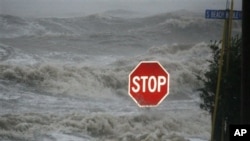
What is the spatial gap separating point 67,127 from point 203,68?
2.14 metres

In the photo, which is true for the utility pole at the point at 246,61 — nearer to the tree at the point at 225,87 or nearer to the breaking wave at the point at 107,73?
the tree at the point at 225,87

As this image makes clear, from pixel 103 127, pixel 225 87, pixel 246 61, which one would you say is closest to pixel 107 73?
pixel 103 127

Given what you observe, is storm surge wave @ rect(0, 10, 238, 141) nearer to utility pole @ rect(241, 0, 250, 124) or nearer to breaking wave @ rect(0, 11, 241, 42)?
breaking wave @ rect(0, 11, 241, 42)

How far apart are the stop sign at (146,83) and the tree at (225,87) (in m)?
0.61

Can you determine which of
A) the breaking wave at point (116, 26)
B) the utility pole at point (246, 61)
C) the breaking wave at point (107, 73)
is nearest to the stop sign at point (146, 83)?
the breaking wave at point (107, 73)

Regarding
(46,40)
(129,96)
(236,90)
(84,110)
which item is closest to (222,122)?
(236,90)

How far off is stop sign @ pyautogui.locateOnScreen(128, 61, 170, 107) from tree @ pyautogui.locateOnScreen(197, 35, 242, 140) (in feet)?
2.00

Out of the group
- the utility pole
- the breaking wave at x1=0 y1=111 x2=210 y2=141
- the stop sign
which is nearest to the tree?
the breaking wave at x1=0 y1=111 x2=210 y2=141

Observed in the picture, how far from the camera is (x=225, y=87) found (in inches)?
236

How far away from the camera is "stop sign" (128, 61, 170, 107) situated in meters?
6.34

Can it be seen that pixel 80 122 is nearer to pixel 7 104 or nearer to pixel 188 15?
pixel 7 104

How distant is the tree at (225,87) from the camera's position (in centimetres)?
593

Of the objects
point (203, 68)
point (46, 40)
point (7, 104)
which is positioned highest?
point (46, 40)

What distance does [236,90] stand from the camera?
5.93 meters
